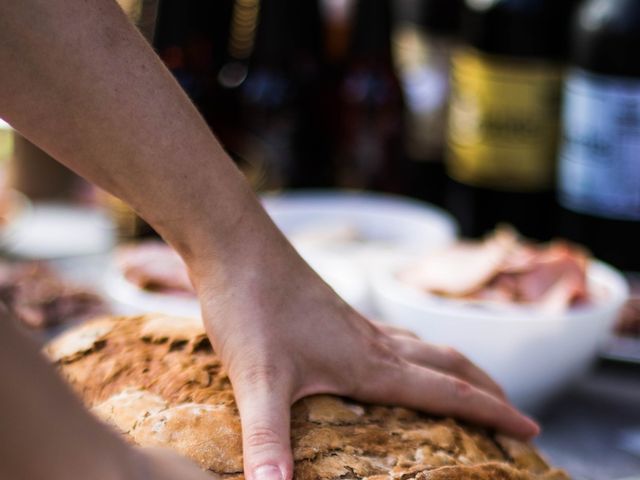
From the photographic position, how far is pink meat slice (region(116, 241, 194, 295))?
1434 mm

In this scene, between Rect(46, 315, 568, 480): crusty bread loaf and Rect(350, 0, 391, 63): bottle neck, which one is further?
Rect(350, 0, 391, 63): bottle neck

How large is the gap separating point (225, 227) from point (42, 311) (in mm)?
810

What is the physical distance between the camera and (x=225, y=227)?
85cm

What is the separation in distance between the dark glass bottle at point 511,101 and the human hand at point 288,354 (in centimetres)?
101

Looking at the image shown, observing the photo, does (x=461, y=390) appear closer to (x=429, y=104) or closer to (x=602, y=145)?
(x=602, y=145)

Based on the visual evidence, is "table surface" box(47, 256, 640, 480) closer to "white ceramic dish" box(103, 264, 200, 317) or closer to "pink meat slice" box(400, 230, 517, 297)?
"pink meat slice" box(400, 230, 517, 297)

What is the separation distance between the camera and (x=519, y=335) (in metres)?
1.35

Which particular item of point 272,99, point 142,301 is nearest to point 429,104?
point 272,99

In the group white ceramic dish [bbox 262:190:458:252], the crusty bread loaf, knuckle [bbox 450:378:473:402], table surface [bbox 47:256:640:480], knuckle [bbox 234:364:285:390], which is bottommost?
table surface [bbox 47:256:640:480]

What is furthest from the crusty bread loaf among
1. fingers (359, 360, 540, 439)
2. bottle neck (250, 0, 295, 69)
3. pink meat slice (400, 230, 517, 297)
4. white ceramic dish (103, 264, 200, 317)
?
bottle neck (250, 0, 295, 69)

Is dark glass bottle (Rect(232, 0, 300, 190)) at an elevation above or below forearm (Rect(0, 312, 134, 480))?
below

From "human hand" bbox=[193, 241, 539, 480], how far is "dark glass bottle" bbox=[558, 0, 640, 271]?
86 centimetres

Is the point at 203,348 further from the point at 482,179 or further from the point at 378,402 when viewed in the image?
the point at 482,179

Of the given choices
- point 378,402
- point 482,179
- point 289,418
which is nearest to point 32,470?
point 289,418
